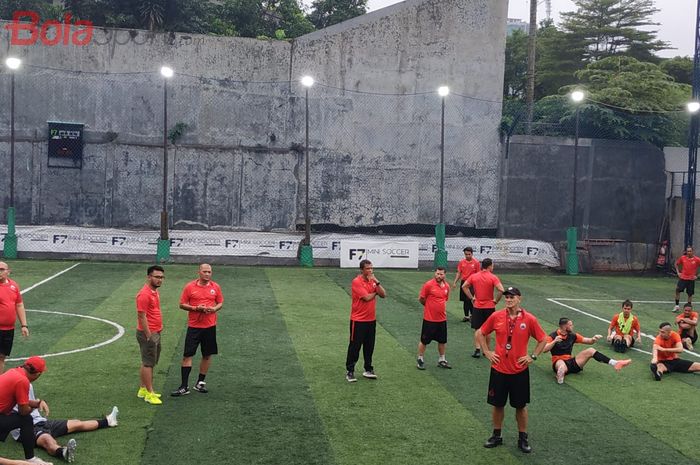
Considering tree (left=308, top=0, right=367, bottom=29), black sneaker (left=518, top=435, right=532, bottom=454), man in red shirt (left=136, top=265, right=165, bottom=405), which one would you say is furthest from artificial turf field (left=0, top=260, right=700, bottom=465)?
tree (left=308, top=0, right=367, bottom=29)

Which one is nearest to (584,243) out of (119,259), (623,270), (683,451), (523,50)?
(623,270)

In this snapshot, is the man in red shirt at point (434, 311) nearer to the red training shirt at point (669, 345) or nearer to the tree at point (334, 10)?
the red training shirt at point (669, 345)

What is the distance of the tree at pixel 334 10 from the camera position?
6388cm

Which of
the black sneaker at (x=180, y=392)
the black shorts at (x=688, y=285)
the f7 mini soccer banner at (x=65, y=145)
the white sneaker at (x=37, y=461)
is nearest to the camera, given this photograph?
the white sneaker at (x=37, y=461)

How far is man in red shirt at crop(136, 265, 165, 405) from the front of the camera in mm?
12719

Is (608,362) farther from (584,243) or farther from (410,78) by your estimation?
(410,78)

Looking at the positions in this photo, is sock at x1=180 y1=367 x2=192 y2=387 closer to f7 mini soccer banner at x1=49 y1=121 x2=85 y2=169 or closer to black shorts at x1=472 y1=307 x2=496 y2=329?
black shorts at x1=472 y1=307 x2=496 y2=329

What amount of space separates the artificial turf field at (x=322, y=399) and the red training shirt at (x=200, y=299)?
1197 mm

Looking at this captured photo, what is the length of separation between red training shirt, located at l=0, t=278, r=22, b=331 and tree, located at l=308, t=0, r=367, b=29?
52.6m

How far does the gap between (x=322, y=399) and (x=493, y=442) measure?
3.24 meters

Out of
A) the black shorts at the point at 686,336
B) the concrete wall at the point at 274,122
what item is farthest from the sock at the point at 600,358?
the concrete wall at the point at 274,122

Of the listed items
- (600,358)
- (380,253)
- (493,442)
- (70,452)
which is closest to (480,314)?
(600,358)

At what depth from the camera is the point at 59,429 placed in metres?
11.1

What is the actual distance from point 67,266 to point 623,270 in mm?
23934
